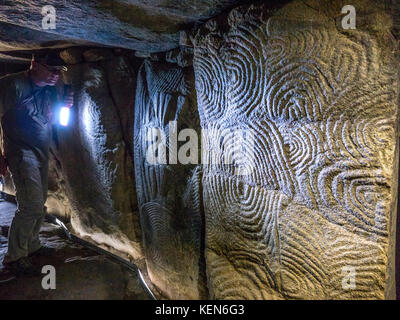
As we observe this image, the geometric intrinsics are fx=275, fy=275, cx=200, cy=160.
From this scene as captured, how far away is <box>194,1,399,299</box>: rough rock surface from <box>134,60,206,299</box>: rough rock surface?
430mm

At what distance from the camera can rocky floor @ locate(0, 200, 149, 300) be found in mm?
2395

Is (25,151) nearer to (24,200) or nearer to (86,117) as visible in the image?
(24,200)

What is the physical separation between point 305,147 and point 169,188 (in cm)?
156

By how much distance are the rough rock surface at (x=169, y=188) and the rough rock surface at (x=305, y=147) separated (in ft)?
1.41

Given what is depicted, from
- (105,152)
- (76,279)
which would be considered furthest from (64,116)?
(76,279)

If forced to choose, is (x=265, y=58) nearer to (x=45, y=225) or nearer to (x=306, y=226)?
(x=306, y=226)

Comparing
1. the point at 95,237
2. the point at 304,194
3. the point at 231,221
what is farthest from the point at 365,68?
the point at 95,237

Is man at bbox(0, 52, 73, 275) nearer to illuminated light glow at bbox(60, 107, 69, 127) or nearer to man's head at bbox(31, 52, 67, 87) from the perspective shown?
man's head at bbox(31, 52, 67, 87)

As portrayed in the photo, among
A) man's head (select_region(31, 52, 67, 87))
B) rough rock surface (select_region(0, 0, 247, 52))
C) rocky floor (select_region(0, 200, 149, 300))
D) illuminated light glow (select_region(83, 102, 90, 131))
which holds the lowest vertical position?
rocky floor (select_region(0, 200, 149, 300))

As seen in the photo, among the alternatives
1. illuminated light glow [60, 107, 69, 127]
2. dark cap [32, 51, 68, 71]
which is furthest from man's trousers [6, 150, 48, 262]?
dark cap [32, 51, 68, 71]

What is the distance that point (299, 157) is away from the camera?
5.12 ft

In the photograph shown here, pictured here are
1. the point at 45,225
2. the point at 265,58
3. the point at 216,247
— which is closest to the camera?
the point at 265,58

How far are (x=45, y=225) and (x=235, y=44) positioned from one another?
3.66 metres

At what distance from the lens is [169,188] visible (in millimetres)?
2748
